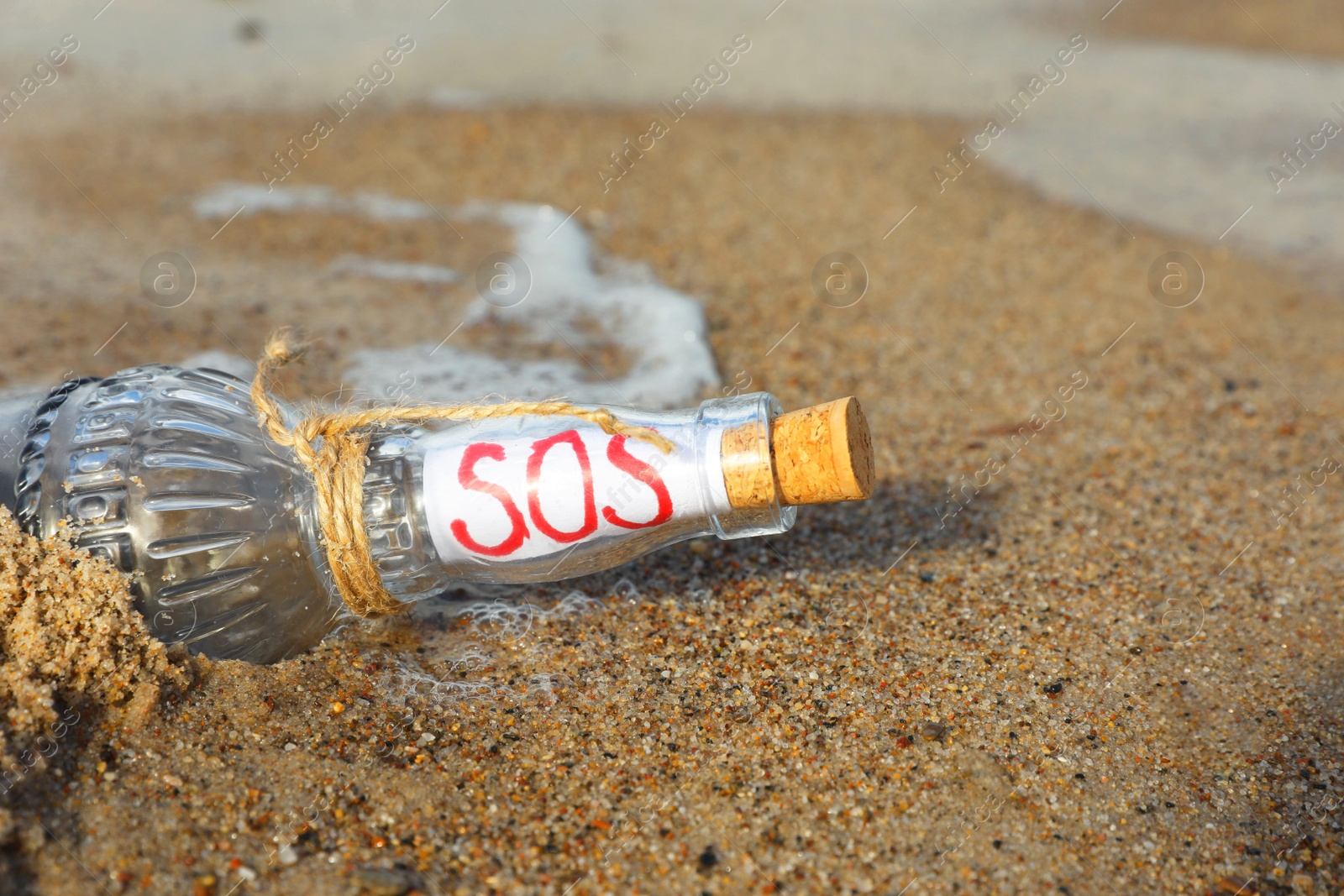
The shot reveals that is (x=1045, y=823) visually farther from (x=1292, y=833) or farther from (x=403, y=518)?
(x=403, y=518)

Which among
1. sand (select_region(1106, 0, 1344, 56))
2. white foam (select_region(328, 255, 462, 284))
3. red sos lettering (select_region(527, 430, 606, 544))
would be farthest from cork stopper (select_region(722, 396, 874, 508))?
sand (select_region(1106, 0, 1344, 56))

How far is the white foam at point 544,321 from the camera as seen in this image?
120 inches

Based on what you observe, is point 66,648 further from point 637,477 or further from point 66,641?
point 637,477

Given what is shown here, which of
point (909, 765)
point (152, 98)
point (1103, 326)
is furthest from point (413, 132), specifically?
point (909, 765)

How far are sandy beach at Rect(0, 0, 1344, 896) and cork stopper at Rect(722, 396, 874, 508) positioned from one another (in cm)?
43

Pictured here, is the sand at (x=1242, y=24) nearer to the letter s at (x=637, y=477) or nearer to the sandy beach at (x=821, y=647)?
the sandy beach at (x=821, y=647)

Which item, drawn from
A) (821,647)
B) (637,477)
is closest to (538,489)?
(637,477)

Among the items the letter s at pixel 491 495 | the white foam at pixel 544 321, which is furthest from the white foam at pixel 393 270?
the letter s at pixel 491 495

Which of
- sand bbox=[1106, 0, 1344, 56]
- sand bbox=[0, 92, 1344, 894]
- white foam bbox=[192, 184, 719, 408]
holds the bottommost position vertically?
sand bbox=[0, 92, 1344, 894]

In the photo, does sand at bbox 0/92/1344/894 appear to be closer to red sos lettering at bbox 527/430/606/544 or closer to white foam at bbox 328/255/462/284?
white foam at bbox 328/255/462/284

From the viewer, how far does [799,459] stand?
1.67 metres

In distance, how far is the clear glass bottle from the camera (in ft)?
5.36

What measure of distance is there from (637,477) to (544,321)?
1.92m

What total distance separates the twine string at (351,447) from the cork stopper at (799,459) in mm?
132
